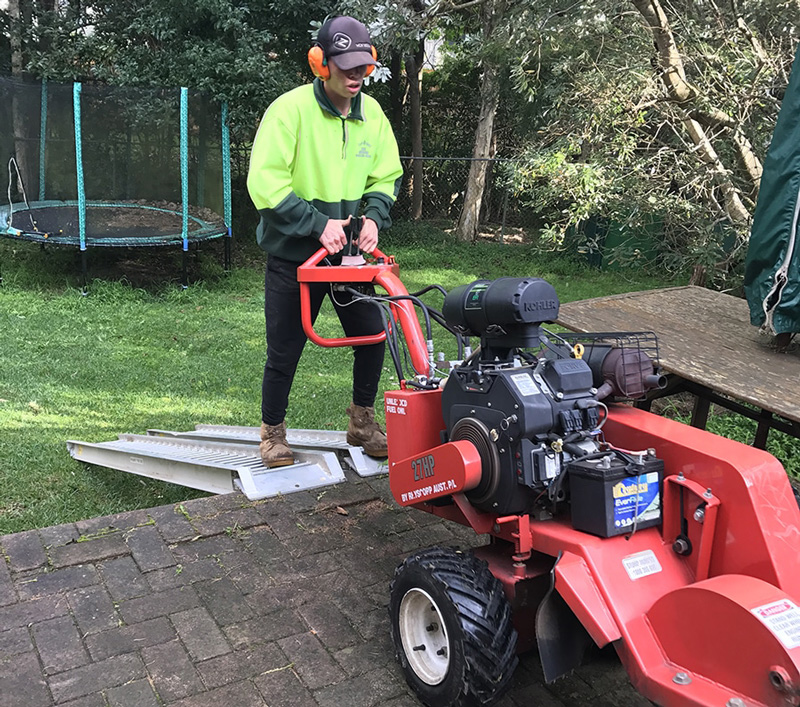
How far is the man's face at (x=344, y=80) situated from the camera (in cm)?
338

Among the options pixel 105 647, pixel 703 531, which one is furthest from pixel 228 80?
pixel 703 531

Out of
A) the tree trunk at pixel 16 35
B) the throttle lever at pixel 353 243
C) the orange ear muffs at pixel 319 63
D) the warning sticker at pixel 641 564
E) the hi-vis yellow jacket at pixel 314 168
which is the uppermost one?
the tree trunk at pixel 16 35

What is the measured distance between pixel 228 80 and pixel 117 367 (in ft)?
17.7

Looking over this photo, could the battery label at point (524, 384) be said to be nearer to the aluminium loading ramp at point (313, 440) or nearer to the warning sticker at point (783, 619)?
the warning sticker at point (783, 619)

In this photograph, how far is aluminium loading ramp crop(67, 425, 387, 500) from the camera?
152 inches

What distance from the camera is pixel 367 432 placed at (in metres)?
4.19

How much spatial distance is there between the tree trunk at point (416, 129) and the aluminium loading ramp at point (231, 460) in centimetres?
1012

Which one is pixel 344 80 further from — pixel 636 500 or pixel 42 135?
pixel 42 135

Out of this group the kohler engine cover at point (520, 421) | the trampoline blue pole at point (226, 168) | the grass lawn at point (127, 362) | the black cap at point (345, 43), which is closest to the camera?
the kohler engine cover at point (520, 421)

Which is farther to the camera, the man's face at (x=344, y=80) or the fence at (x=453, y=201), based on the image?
the fence at (x=453, y=201)

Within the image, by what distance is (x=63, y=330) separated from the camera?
7.68 m

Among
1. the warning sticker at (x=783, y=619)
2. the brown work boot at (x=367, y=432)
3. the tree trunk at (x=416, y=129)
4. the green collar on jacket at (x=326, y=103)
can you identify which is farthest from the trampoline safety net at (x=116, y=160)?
the warning sticker at (x=783, y=619)

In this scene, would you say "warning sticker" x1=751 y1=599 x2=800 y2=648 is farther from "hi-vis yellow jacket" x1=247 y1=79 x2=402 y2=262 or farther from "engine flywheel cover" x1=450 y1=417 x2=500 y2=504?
"hi-vis yellow jacket" x1=247 y1=79 x2=402 y2=262

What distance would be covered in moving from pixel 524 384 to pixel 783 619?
0.87m
